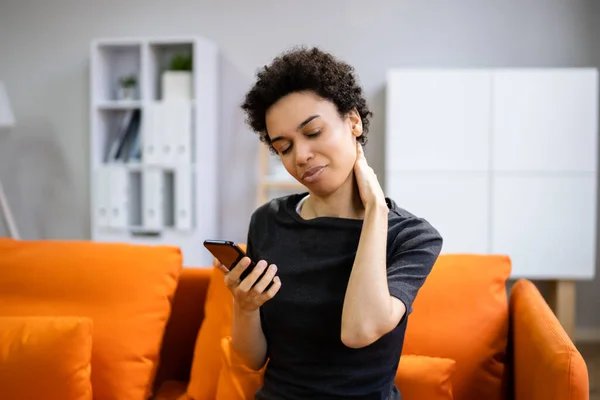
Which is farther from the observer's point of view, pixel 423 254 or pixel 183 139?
pixel 183 139

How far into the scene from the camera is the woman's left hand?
4.22ft

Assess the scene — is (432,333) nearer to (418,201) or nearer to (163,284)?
(163,284)

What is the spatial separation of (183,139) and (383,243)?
9.25 ft

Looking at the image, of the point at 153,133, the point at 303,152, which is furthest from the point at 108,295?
the point at 153,133

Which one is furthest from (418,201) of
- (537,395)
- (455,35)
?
(537,395)

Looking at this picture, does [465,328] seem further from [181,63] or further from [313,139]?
[181,63]

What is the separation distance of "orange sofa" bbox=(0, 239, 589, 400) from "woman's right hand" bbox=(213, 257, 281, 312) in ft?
1.29

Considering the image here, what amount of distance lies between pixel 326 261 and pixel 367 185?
0.60 ft

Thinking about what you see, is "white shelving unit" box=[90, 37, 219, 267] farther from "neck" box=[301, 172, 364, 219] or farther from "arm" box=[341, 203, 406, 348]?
"arm" box=[341, 203, 406, 348]

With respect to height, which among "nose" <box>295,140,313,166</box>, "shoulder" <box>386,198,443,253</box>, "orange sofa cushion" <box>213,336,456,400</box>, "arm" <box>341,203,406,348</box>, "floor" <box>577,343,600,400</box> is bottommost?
"floor" <box>577,343,600,400</box>

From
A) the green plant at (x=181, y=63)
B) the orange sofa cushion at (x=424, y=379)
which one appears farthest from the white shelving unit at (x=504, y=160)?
the orange sofa cushion at (x=424, y=379)

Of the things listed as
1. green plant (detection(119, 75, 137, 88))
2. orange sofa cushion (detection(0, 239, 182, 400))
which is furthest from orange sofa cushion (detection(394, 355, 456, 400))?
green plant (detection(119, 75, 137, 88))

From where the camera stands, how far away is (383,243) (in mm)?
1253

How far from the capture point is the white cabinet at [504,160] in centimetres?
355
